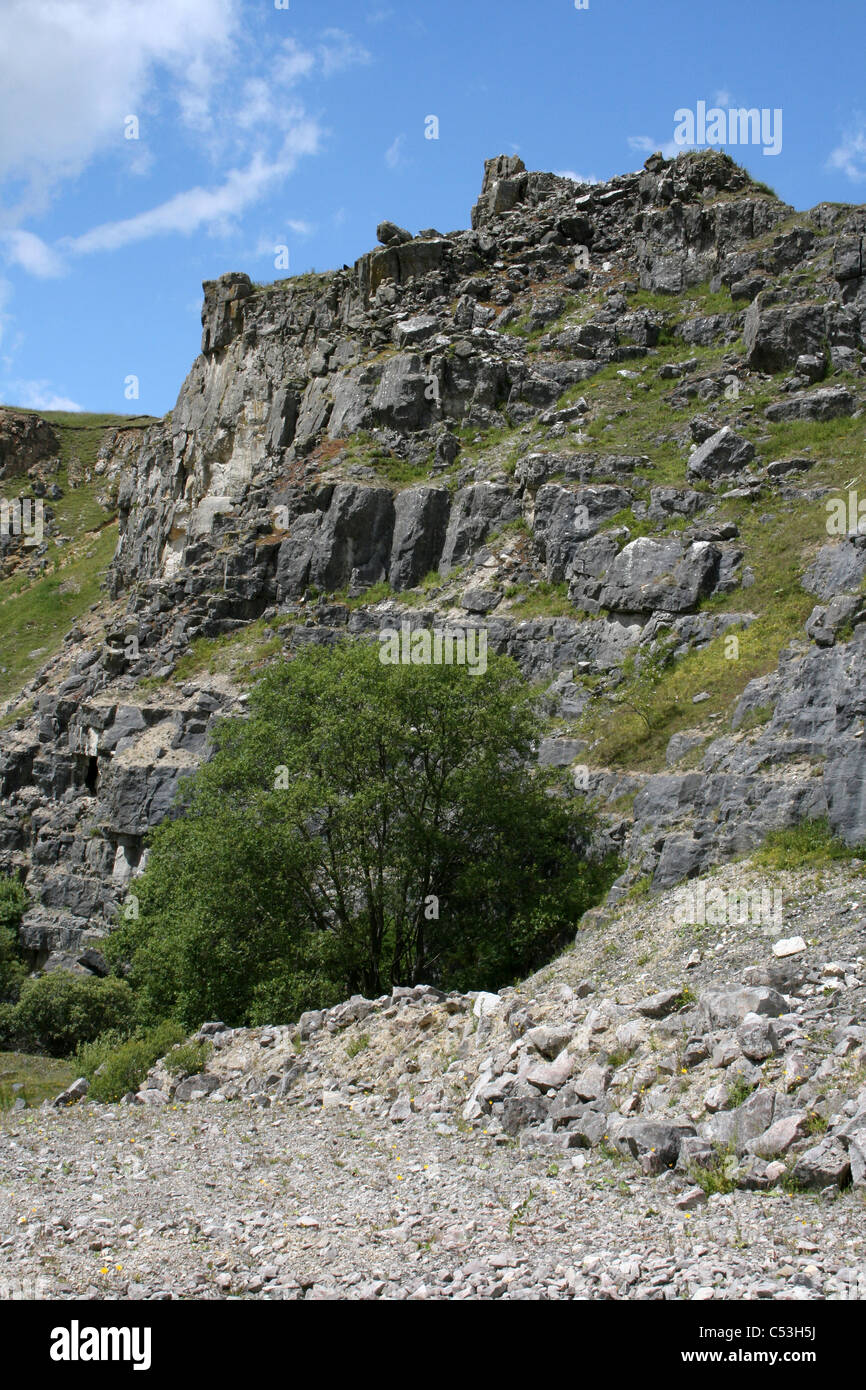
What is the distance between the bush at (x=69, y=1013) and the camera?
106 ft

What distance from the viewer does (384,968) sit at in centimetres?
2605

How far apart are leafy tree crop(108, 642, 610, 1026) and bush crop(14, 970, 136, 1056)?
6.62 meters

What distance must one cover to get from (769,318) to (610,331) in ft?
27.0

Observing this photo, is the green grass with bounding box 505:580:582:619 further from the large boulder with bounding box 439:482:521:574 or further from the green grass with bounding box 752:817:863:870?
the green grass with bounding box 752:817:863:870

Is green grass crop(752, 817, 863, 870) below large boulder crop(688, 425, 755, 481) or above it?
below

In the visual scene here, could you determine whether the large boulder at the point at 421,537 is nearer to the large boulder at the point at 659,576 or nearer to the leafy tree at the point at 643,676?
the large boulder at the point at 659,576

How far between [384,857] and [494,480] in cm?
2030

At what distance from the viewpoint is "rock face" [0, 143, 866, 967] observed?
3338 centimetres

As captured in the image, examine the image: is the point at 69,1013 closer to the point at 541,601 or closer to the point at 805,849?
the point at 541,601

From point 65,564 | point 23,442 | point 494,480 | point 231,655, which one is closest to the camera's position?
point 494,480

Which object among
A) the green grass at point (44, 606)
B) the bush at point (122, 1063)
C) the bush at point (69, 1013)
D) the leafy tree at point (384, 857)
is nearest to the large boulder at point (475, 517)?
the leafy tree at point (384, 857)

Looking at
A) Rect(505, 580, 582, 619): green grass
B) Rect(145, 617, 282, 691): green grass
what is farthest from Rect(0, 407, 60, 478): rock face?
Rect(505, 580, 582, 619): green grass

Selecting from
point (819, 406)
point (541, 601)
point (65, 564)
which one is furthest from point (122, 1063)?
point (65, 564)

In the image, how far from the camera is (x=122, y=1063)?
20891 mm
